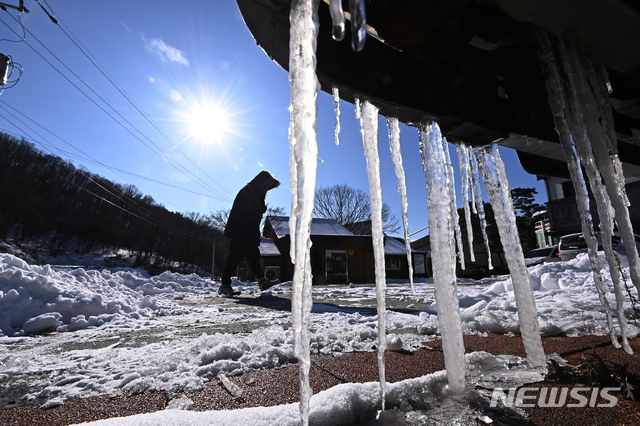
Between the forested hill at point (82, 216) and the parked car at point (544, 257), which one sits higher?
the forested hill at point (82, 216)

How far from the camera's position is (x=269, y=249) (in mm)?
18219

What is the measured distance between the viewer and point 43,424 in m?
0.96

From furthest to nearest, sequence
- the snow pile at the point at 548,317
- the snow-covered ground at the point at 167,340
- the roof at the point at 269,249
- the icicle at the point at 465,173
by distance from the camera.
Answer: the roof at the point at 269,249
the icicle at the point at 465,173
the snow pile at the point at 548,317
the snow-covered ground at the point at 167,340

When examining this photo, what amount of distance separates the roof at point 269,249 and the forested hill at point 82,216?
1753cm

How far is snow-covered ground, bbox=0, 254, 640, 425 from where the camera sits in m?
1.21

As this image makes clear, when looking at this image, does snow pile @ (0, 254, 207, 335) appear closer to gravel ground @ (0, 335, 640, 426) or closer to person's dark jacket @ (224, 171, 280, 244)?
gravel ground @ (0, 335, 640, 426)

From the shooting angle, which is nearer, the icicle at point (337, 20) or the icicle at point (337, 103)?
the icicle at point (337, 20)

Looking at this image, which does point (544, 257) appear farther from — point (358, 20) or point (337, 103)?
point (358, 20)

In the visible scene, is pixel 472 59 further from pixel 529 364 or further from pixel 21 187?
pixel 21 187

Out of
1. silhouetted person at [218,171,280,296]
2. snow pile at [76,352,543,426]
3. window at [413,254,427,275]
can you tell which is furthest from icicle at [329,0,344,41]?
window at [413,254,427,275]

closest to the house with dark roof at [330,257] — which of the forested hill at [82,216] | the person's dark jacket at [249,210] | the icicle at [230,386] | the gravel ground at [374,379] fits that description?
the person's dark jacket at [249,210]

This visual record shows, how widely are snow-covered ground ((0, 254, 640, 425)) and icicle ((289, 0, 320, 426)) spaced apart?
21.6 inches

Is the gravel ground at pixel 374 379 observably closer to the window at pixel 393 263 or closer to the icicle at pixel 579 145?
the icicle at pixel 579 145

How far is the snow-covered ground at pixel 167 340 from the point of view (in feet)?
3.96
